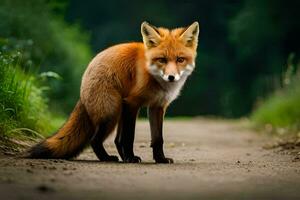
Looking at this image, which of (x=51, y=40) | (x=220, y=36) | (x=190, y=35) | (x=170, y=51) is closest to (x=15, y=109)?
(x=170, y=51)


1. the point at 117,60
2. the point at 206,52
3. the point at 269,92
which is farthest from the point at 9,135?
the point at 206,52

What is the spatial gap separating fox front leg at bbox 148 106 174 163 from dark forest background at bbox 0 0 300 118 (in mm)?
12189

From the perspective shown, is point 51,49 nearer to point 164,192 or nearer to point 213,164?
point 213,164

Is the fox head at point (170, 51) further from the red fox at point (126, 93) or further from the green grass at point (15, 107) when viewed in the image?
the green grass at point (15, 107)

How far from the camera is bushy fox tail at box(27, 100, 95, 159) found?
7.75 metres

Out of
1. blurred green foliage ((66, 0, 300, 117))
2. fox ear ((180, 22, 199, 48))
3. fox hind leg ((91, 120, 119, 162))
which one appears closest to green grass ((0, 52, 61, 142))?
fox hind leg ((91, 120, 119, 162))

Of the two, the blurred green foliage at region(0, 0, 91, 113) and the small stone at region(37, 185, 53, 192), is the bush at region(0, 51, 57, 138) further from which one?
the blurred green foliage at region(0, 0, 91, 113)

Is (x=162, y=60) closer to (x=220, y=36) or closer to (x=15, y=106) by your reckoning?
(x=15, y=106)

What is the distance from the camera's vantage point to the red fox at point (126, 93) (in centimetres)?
796

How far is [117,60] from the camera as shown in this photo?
8398 mm

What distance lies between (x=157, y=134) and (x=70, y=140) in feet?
3.55

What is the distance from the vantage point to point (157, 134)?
27.3ft

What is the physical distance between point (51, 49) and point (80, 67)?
11.4 ft

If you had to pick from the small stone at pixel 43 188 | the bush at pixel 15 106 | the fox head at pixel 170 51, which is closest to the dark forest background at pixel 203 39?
the bush at pixel 15 106
